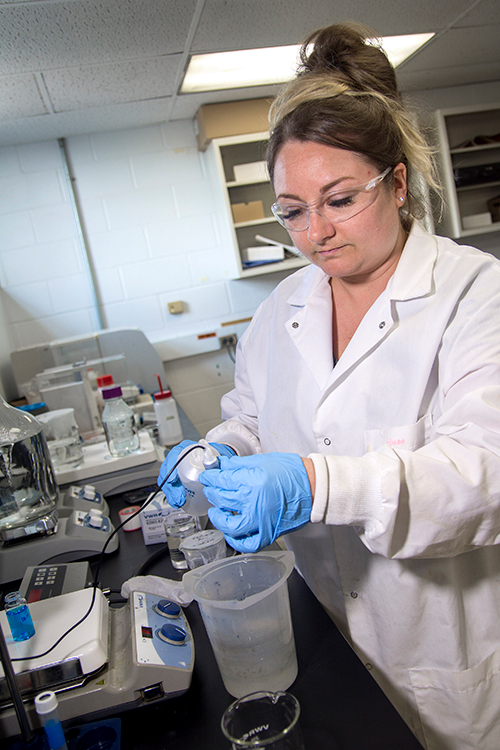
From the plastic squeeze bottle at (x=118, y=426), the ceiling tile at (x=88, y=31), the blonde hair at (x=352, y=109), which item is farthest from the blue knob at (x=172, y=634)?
the ceiling tile at (x=88, y=31)

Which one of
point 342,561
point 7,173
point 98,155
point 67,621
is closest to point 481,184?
point 98,155

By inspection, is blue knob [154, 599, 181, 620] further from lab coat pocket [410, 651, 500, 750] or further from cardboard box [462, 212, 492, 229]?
cardboard box [462, 212, 492, 229]

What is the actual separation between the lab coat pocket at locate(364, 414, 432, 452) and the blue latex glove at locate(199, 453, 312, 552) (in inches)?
8.1

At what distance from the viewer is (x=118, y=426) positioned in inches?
69.9

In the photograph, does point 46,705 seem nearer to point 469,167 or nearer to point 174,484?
point 174,484

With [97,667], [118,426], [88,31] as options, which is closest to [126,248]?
[88,31]

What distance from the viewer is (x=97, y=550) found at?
1190 mm

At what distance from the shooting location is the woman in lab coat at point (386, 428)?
2.38ft

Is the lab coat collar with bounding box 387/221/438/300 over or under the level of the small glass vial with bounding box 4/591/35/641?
over

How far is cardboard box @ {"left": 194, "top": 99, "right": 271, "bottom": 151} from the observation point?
2.92 meters

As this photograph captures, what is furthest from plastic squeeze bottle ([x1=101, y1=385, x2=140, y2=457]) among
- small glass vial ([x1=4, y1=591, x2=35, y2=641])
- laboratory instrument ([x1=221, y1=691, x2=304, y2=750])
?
laboratory instrument ([x1=221, y1=691, x2=304, y2=750])

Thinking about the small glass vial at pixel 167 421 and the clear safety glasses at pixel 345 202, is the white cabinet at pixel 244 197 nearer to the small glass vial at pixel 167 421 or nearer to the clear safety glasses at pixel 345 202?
the small glass vial at pixel 167 421

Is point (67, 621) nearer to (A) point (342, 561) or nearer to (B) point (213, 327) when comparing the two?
(A) point (342, 561)

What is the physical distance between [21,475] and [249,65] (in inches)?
89.1
